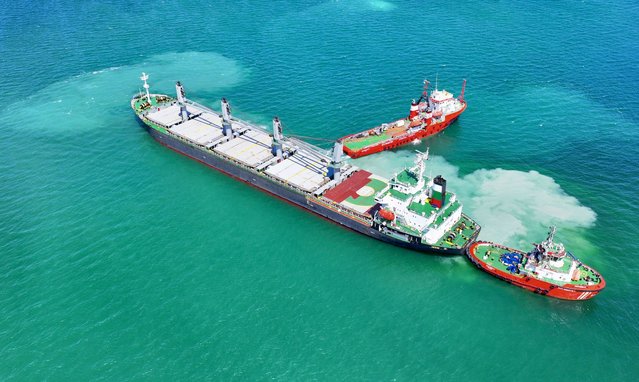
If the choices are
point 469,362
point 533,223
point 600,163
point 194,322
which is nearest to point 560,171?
point 600,163

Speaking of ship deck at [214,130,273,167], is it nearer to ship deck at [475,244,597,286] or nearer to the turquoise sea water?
the turquoise sea water

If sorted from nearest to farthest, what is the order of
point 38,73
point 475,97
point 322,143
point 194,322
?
point 194,322 → point 322,143 → point 475,97 → point 38,73

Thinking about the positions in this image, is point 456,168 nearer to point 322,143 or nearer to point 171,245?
point 322,143

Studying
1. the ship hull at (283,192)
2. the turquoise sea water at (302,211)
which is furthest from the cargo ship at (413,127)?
the ship hull at (283,192)

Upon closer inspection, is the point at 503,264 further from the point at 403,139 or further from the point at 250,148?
the point at 250,148

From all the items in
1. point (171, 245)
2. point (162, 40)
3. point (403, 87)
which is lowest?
point (171, 245)

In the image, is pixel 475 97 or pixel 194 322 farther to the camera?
Result: pixel 475 97

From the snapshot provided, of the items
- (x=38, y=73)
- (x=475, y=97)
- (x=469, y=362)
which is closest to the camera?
(x=469, y=362)
